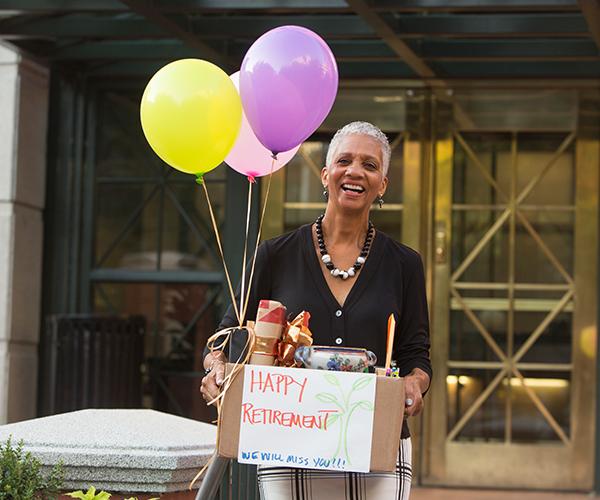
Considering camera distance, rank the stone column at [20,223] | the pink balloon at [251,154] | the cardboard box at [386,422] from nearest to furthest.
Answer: the cardboard box at [386,422]
the pink balloon at [251,154]
the stone column at [20,223]

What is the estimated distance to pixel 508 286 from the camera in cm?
957

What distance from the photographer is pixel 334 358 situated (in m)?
3.15

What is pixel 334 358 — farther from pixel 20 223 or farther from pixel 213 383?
pixel 20 223

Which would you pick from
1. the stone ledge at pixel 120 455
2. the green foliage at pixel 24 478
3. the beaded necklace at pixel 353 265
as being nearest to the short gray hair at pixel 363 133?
the beaded necklace at pixel 353 265

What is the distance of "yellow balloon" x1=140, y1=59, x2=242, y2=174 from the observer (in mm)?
3715

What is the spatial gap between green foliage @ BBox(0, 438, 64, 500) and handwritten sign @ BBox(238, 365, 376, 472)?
1.17 metres

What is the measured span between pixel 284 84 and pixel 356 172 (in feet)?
1.45

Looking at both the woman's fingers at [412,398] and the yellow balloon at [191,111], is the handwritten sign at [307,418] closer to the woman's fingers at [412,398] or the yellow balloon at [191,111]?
the woman's fingers at [412,398]

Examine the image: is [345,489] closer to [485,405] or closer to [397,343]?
[397,343]

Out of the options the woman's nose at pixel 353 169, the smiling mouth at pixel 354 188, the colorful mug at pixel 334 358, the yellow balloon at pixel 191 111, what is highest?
the yellow balloon at pixel 191 111

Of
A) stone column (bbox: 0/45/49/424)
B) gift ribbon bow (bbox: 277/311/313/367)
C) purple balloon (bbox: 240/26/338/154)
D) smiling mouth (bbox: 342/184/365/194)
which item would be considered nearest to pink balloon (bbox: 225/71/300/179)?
purple balloon (bbox: 240/26/338/154)

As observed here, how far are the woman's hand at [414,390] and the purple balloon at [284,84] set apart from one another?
0.84 meters

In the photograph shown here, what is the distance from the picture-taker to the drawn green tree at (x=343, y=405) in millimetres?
3100

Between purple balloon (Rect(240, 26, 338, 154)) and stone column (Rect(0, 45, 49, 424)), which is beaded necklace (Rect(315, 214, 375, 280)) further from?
stone column (Rect(0, 45, 49, 424))
